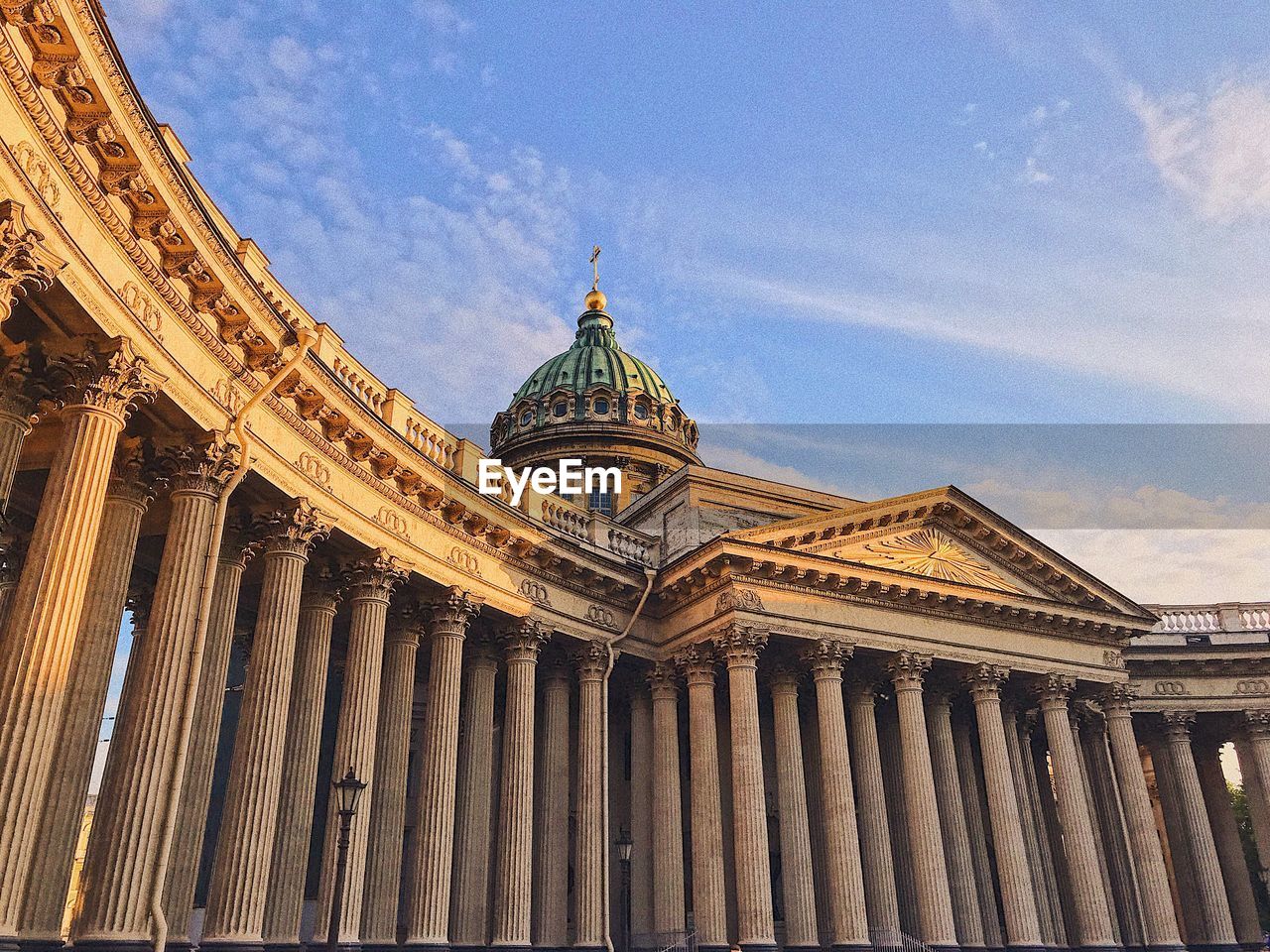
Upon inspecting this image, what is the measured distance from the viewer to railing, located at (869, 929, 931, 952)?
26.7 meters

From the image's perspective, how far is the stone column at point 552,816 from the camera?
985 inches

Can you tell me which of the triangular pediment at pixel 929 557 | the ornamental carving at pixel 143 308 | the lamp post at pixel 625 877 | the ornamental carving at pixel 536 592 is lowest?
the lamp post at pixel 625 877

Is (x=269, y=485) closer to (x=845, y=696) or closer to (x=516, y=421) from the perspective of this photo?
(x=845, y=696)

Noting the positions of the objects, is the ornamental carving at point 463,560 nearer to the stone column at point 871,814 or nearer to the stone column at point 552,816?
the stone column at point 552,816

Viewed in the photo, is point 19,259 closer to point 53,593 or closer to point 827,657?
point 53,593

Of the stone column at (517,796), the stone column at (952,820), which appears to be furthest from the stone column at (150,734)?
the stone column at (952,820)

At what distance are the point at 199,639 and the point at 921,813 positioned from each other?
1958cm

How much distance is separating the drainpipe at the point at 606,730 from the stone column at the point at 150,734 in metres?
12.1

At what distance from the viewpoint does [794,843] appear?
26328mm

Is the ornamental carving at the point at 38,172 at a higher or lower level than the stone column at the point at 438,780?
higher

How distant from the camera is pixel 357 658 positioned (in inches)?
818

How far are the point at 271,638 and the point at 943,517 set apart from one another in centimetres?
2076

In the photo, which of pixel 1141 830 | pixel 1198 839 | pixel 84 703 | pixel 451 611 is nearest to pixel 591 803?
pixel 451 611

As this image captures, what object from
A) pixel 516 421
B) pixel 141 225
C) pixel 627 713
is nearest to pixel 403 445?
pixel 141 225
